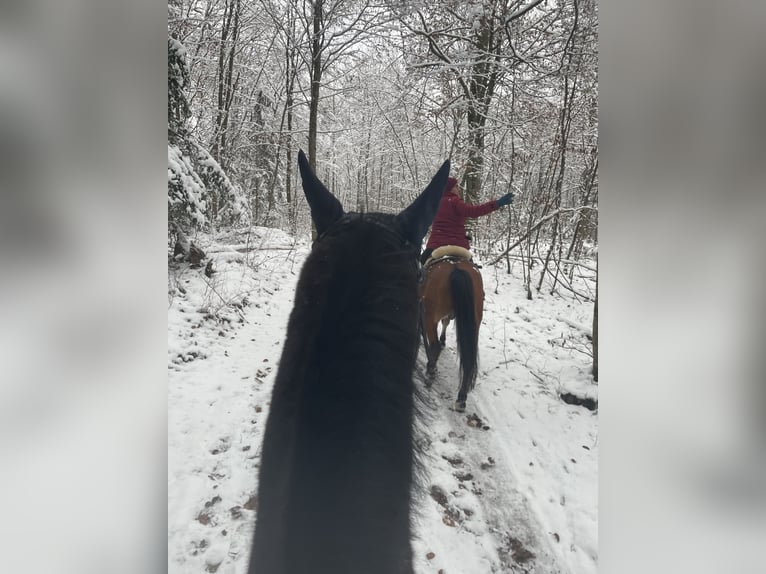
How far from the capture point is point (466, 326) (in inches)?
70.5

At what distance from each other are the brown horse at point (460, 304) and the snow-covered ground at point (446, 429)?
23cm

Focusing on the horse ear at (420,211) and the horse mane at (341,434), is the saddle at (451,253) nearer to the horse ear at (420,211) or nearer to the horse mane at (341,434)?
the horse ear at (420,211)

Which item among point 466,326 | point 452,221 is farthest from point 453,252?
point 466,326

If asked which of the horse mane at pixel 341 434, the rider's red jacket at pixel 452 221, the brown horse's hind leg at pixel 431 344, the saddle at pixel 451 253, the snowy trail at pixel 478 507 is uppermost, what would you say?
the rider's red jacket at pixel 452 221

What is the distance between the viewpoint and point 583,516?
1106mm

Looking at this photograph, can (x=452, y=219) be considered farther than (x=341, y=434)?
Yes

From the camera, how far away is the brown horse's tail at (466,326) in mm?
1789

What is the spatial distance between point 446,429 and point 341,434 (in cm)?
140

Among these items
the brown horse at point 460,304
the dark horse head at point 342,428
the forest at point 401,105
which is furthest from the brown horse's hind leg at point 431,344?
the dark horse head at point 342,428
